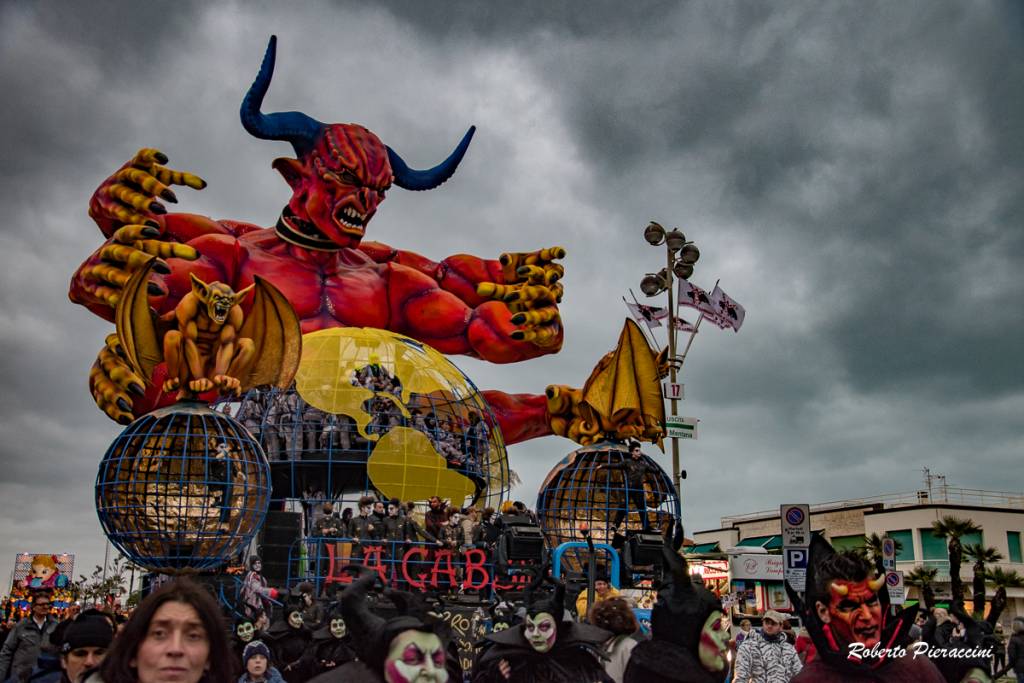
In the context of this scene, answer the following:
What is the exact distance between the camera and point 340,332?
15430 millimetres

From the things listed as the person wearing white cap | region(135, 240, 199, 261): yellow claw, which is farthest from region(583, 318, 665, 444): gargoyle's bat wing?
region(135, 240, 199, 261): yellow claw

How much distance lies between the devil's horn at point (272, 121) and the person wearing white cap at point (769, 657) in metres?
12.0

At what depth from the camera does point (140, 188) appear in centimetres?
1603

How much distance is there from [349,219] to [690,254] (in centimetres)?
603

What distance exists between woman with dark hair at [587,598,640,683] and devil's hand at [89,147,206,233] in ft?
38.3

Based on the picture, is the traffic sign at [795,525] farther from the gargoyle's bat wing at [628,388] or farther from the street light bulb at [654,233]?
the street light bulb at [654,233]

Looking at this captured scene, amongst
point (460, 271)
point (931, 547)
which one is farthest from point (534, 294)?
→ point (931, 547)

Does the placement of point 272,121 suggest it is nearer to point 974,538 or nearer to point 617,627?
point 617,627

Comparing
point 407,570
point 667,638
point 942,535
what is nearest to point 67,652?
point 667,638

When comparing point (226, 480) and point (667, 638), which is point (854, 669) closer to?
point (667, 638)

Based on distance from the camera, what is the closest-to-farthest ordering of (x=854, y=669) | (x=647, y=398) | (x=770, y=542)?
(x=854, y=669) → (x=647, y=398) → (x=770, y=542)

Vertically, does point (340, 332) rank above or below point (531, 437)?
above

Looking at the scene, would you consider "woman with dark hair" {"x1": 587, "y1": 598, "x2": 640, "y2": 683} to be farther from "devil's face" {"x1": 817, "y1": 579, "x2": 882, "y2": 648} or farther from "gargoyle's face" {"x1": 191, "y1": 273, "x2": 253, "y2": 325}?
"gargoyle's face" {"x1": 191, "y1": 273, "x2": 253, "y2": 325}

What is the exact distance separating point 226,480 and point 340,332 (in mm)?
5472
